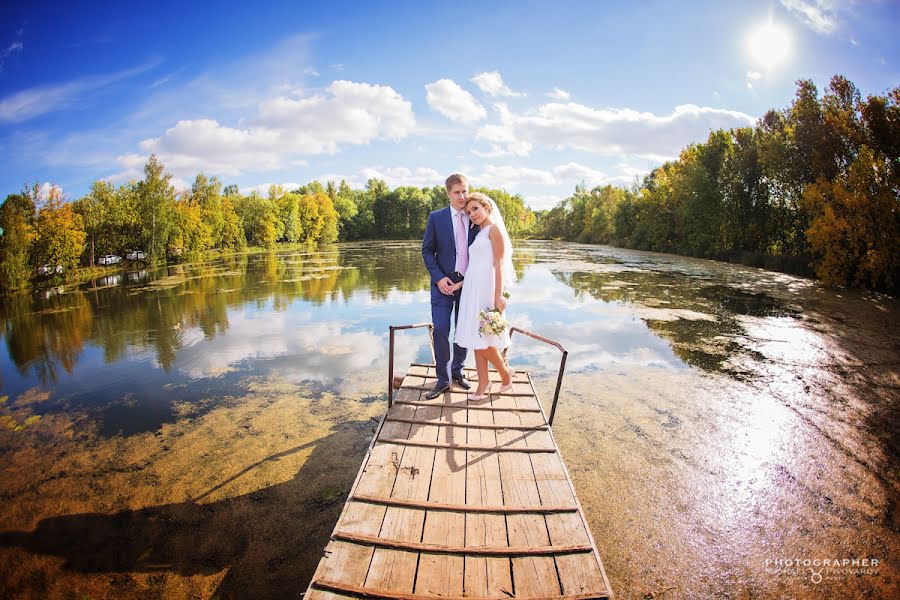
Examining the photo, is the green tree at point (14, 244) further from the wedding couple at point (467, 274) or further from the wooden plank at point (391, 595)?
the wooden plank at point (391, 595)

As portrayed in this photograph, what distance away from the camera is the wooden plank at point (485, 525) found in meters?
2.25

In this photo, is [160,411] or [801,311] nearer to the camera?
[160,411]

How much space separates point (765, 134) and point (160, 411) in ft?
104

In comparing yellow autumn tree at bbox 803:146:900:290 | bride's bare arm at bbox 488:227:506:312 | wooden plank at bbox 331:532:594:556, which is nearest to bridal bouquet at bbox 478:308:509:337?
bride's bare arm at bbox 488:227:506:312

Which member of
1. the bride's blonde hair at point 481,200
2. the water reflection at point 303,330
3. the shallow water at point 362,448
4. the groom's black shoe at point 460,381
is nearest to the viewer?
the shallow water at point 362,448

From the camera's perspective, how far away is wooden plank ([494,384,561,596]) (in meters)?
2.25

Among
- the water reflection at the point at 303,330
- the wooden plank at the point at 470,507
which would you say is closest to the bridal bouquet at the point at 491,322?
the wooden plank at the point at 470,507

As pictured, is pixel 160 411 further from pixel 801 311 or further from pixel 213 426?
pixel 801 311

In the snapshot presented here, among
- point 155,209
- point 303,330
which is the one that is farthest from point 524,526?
point 155,209

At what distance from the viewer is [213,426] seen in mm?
5410

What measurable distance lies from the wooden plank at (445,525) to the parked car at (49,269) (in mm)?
27950

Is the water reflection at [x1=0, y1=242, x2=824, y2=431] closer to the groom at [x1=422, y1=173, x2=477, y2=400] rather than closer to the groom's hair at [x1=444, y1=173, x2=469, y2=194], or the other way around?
the groom at [x1=422, y1=173, x2=477, y2=400]

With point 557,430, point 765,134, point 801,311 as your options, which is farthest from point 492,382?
point 765,134

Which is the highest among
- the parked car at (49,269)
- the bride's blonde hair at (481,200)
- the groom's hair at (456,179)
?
the groom's hair at (456,179)
